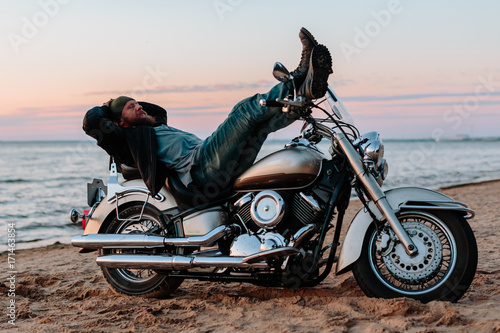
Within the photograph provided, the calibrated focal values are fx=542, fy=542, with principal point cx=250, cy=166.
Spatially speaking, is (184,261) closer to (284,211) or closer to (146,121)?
(284,211)

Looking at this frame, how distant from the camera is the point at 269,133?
4.06 m

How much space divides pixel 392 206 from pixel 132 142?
2016mm

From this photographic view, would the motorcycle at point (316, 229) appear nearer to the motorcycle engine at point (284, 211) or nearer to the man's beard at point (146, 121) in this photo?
the motorcycle engine at point (284, 211)

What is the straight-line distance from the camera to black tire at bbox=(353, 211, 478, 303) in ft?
11.9

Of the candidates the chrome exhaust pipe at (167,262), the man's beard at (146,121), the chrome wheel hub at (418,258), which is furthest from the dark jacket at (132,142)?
the chrome wheel hub at (418,258)

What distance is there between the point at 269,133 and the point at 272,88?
0.38 m

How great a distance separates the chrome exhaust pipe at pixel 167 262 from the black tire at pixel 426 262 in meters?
0.76

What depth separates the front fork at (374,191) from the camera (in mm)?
3648

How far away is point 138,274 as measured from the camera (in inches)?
179

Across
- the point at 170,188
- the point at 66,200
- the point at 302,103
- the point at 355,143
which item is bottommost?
the point at 66,200

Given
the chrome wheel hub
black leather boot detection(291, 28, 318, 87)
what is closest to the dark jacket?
black leather boot detection(291, 28, 318, 87)

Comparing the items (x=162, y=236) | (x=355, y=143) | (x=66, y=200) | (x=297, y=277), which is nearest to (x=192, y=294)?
(x=162, y=236)

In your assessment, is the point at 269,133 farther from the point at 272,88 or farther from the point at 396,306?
the point at 396,306

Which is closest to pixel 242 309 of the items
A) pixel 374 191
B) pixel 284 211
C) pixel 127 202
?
pixel 284 211
